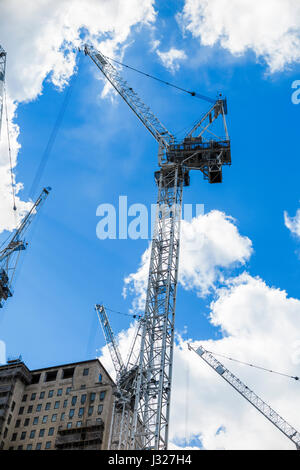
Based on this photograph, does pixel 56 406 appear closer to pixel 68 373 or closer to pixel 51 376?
pixel 68 373

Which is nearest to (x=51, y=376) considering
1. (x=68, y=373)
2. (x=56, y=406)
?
(x=68, y=373)

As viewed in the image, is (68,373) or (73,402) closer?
(73,402)

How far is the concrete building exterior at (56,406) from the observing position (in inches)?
3212

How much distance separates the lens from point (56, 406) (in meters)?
88.0

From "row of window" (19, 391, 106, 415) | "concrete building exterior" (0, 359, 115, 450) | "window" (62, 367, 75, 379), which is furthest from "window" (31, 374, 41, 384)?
"window" (62, 367, 75, 379)

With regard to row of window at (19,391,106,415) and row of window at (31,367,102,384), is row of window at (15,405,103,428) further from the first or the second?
row of window at (31,367,102,384)

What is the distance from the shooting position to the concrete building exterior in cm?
8159

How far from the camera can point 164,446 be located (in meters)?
49.2

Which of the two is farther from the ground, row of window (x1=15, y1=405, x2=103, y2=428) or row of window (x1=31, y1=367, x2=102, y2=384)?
row of window (x1=31, y1=367, x2=102, y2=384)

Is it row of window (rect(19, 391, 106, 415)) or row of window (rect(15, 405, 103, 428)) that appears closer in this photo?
row of window (rect(15, 405, 103, 428))

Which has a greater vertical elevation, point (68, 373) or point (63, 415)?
point (68, 373)
